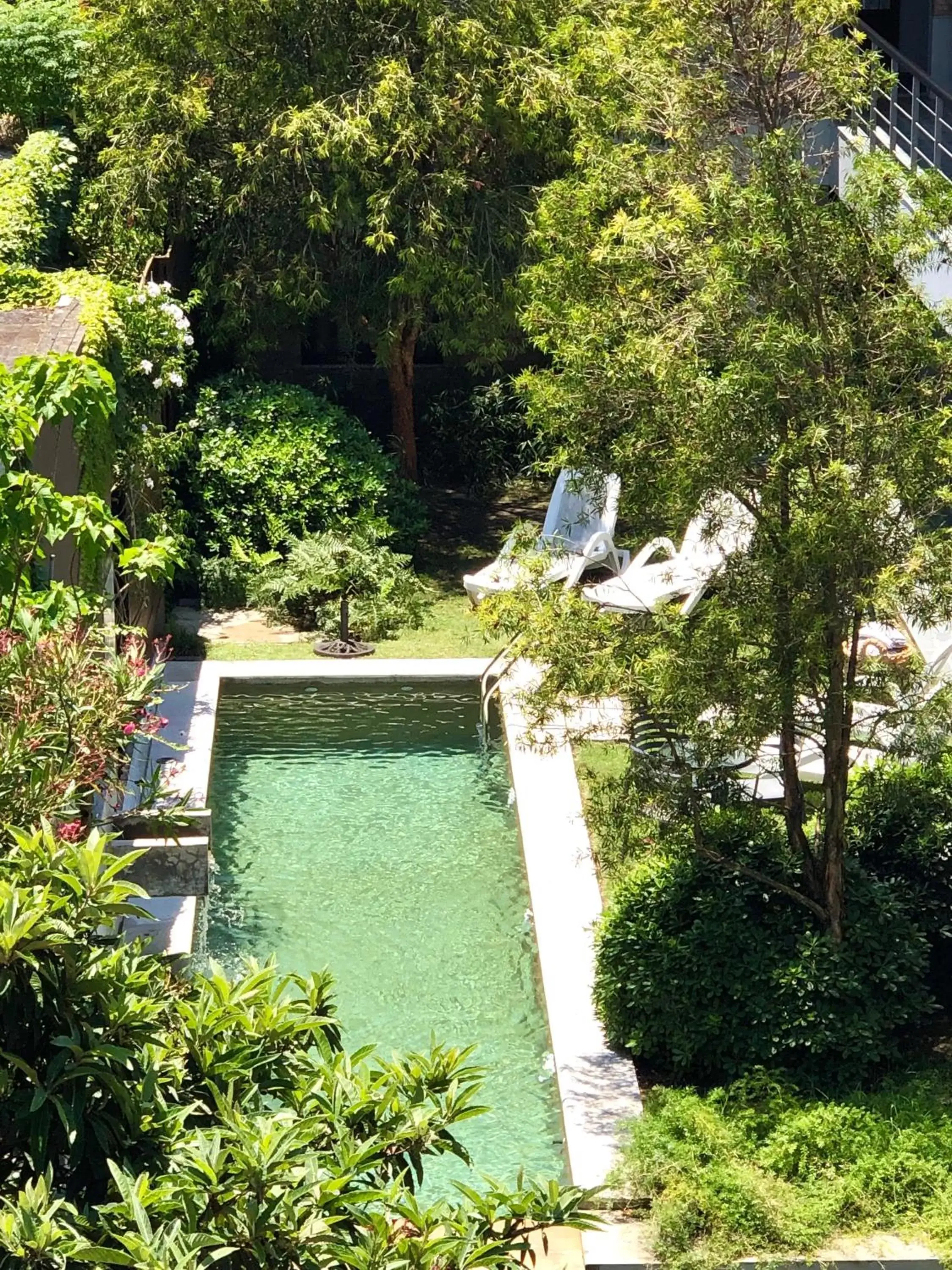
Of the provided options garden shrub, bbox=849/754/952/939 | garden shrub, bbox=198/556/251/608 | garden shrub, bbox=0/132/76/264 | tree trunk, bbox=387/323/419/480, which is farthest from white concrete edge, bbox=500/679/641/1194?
tree trunk, bbox=387/323/419/480

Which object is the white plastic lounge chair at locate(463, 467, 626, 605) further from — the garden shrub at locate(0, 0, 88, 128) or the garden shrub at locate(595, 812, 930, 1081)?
the garden shrub at locate(0, 0, 88, 128)

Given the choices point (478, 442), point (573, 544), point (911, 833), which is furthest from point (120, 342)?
point (478, 442)

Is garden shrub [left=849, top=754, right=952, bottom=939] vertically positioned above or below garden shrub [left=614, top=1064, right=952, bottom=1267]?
above

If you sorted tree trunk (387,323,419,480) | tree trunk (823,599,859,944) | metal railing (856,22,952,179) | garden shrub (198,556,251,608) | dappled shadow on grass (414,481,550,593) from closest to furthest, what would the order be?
1. tree trunk (823,599,859,944)
2. metal railing (856,22,952,179)
3. garden shrub (198,556,251,608)
4. dappled shadow on grass (414,481,550,593)
5. tree trunk (387,323,419,480)

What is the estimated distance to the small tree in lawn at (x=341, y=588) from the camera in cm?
1566

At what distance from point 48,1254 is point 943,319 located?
6085 millimetres

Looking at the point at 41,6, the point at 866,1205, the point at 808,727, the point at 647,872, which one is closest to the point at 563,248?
the point at 808,727

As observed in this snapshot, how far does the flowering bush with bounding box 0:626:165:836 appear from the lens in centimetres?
569

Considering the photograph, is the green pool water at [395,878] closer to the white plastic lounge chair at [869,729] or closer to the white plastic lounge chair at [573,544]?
the white plastic lounge chair at [573,544]

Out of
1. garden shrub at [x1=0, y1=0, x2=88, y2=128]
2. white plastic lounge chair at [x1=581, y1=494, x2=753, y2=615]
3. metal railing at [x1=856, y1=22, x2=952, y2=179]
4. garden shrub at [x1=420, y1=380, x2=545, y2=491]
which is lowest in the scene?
white plastic lounge chair at [x1=581, y1=494, x2=753, y2=615]

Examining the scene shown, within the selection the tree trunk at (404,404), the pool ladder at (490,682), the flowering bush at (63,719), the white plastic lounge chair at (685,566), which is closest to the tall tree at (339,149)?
the tree trunk at (404,404)

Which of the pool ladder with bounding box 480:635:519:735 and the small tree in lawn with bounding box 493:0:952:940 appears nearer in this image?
the small tree in lawn with bounding box 493:0:952:940

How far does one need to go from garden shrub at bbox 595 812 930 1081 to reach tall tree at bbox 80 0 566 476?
909 cm

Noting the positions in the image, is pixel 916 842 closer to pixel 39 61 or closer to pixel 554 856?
pixel 554 856
